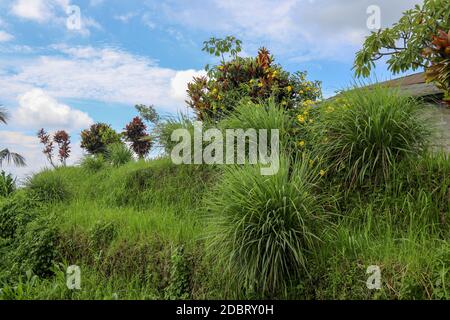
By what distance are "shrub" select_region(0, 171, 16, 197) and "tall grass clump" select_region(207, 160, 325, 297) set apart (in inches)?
245

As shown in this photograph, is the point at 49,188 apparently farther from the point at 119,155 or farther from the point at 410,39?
the point at 410,39

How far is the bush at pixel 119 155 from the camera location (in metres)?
10.9

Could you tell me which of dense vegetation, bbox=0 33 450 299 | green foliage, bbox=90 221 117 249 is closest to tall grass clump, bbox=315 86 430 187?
dense vegetation, bbox=0 33 450 299

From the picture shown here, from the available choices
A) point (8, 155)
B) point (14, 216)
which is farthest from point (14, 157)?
point (14, 216)

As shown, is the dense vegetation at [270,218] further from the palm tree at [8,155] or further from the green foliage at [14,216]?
the palm tree at [8,155]

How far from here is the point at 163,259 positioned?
461 centimetres


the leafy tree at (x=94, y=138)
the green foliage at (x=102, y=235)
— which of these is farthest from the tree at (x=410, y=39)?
the leafy tree at (x=94, y=138)

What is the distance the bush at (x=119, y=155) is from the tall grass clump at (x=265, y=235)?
7332mm

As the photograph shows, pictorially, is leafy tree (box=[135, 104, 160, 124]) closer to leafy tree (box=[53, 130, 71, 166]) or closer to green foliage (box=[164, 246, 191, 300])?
leafy tree (box=[53, 130, 71, 166])

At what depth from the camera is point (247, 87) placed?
7285 mm

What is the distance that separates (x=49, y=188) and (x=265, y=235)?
6042mm
